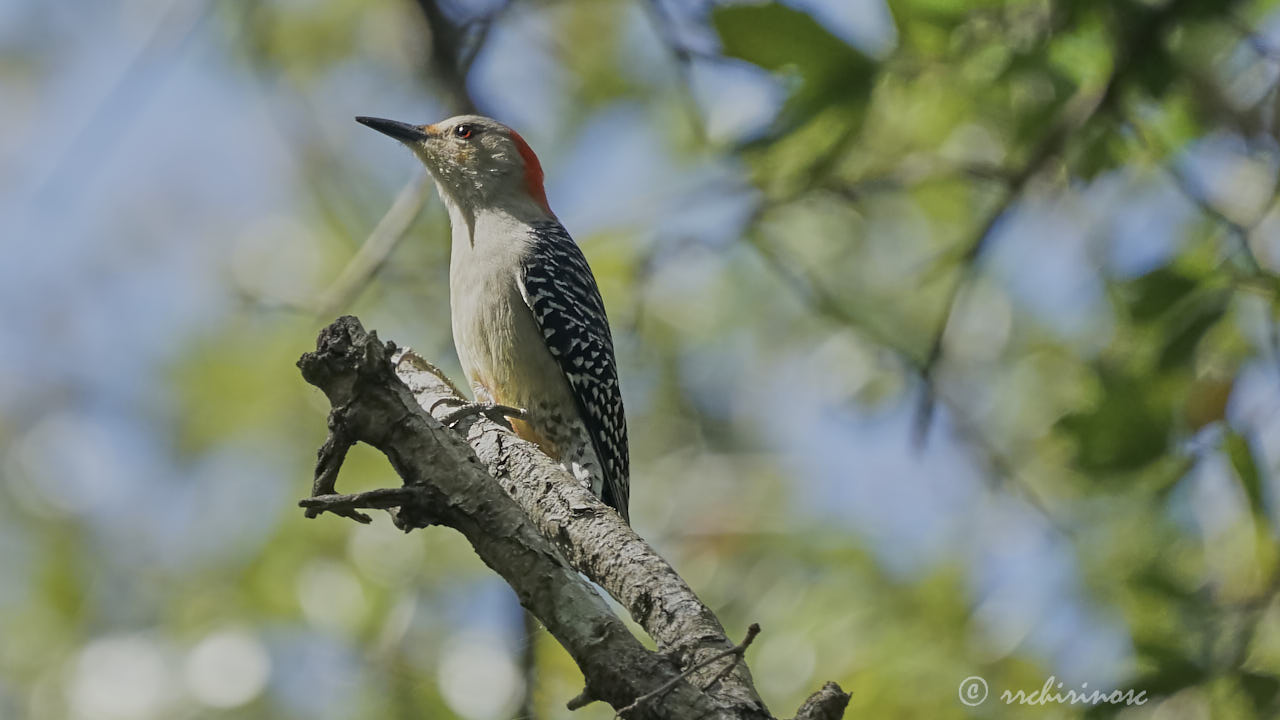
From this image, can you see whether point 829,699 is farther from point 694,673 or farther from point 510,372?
point 510,372

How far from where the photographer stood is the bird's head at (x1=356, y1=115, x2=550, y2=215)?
6707 millimetres

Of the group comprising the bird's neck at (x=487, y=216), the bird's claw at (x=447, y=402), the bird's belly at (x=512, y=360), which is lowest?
the bird's claw at (x=447, y=402)

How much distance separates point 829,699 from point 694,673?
319 millimetres

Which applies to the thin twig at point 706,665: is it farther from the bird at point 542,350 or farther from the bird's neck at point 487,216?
the bird's neck at point 487,216

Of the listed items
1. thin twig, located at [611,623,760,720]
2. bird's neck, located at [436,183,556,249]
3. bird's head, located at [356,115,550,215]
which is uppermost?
bird's head, located at [356,115,550,215]

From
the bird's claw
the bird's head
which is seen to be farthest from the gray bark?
the bird's head

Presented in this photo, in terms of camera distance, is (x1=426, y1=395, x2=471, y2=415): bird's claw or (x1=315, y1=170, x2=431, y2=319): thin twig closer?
(x1=426, y1=395, x2=471, y2=415): bird's claw

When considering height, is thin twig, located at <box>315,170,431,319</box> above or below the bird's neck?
below

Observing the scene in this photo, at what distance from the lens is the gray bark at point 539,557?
258 centimetres

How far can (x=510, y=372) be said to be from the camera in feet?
A: 19.7

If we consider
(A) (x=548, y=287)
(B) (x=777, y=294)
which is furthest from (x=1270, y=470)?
(B) (x=777, y=294)

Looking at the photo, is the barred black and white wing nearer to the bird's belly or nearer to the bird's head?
the bird's belly

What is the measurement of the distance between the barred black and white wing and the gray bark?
277cm

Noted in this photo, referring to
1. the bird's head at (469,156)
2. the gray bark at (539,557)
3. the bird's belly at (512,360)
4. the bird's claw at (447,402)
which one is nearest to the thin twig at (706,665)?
the gray bark at (539,557)
